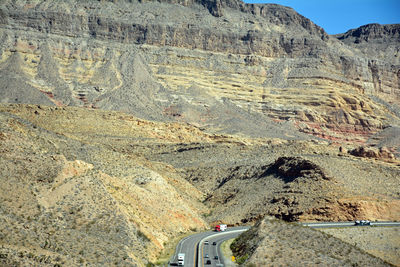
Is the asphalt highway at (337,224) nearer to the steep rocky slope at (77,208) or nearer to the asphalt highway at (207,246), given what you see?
the asphalt highway at (207,246)

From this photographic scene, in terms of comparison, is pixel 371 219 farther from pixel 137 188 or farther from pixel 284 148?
pixel 284 148

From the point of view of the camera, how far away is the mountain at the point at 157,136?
37.5m

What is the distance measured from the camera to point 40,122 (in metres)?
104

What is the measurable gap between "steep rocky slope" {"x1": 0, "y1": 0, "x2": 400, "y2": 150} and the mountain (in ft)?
1.53

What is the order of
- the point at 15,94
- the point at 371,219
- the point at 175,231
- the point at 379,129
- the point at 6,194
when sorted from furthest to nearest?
the point at 379,129 → the point at 15,94 → the point at 371,219 → the point at 175,231 → the point at 6,194

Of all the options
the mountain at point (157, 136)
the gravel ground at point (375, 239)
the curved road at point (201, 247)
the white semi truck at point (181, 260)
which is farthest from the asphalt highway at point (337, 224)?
the white semi truck at point (181, 260)

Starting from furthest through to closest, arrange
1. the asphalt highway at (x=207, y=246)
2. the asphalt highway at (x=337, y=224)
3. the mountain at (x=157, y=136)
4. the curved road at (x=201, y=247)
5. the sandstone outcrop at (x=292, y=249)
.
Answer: the asphalt highway at (x=337, y=224), the mountain at (x=157, y=136), the curved road at (x=201, y=247), the asphalt highway at (x=207, y=246), the sandstone outcrop at (x=292, y=249)

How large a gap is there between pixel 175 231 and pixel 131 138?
61009 mm

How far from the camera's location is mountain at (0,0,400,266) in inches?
1478

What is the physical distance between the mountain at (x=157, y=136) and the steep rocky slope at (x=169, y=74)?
18.3 inches

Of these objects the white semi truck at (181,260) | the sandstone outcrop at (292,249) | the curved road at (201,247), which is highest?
the sandstone outcrop at (292,249)

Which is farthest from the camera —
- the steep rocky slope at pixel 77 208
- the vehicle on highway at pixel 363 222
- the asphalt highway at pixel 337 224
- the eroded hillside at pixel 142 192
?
the vehicle on highway at pixel 363 222

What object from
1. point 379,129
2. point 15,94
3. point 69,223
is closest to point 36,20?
point 15,94

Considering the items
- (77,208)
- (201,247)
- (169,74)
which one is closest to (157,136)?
(169,74)
